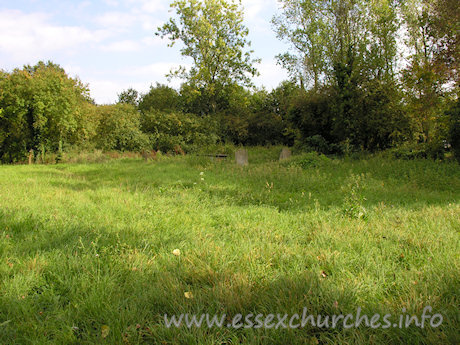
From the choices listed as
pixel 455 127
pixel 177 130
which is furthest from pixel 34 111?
pixel 455 127

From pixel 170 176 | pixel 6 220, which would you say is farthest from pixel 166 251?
pixel 170 176

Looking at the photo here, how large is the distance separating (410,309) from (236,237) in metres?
2.01

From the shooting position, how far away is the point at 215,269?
267cm

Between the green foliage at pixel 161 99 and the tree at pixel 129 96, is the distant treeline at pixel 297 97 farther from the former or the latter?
the tree at pixel 129 96

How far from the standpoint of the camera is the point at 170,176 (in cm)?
943

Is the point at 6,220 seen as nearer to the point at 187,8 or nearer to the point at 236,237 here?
the point at 236,237

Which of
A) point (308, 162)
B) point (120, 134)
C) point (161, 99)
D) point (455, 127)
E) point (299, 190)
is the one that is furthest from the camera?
point (161, 99)

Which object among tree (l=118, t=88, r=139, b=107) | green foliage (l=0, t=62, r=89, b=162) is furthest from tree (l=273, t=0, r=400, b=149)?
tree (l=118, t=88, r=139, b=107)

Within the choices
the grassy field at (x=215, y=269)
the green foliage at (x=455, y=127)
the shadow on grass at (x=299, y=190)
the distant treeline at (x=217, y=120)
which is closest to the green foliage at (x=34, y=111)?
the distant treeline at (x=217, y=120)

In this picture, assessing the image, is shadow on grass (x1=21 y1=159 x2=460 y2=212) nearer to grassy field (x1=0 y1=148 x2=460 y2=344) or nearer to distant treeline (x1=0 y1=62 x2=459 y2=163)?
grassy field (x1=0 y1=148 x2=460 y2=344)

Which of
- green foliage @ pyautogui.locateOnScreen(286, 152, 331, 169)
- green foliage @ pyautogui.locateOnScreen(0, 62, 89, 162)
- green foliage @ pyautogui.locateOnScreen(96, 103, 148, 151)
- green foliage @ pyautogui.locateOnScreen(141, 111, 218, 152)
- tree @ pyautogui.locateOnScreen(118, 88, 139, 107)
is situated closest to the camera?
green foliage @ pyautogui.locateOnScreen(286, 152, 331, 169)

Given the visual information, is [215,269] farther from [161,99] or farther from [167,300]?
[161,99]

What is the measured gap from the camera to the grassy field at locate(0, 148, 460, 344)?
1906 millimetres

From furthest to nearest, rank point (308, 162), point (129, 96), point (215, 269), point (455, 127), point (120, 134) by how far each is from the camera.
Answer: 1. point (129, 96)
2. point (120, 134)
3. point (308, 162)
4. point (455, 127)
5. point (215, 269)
